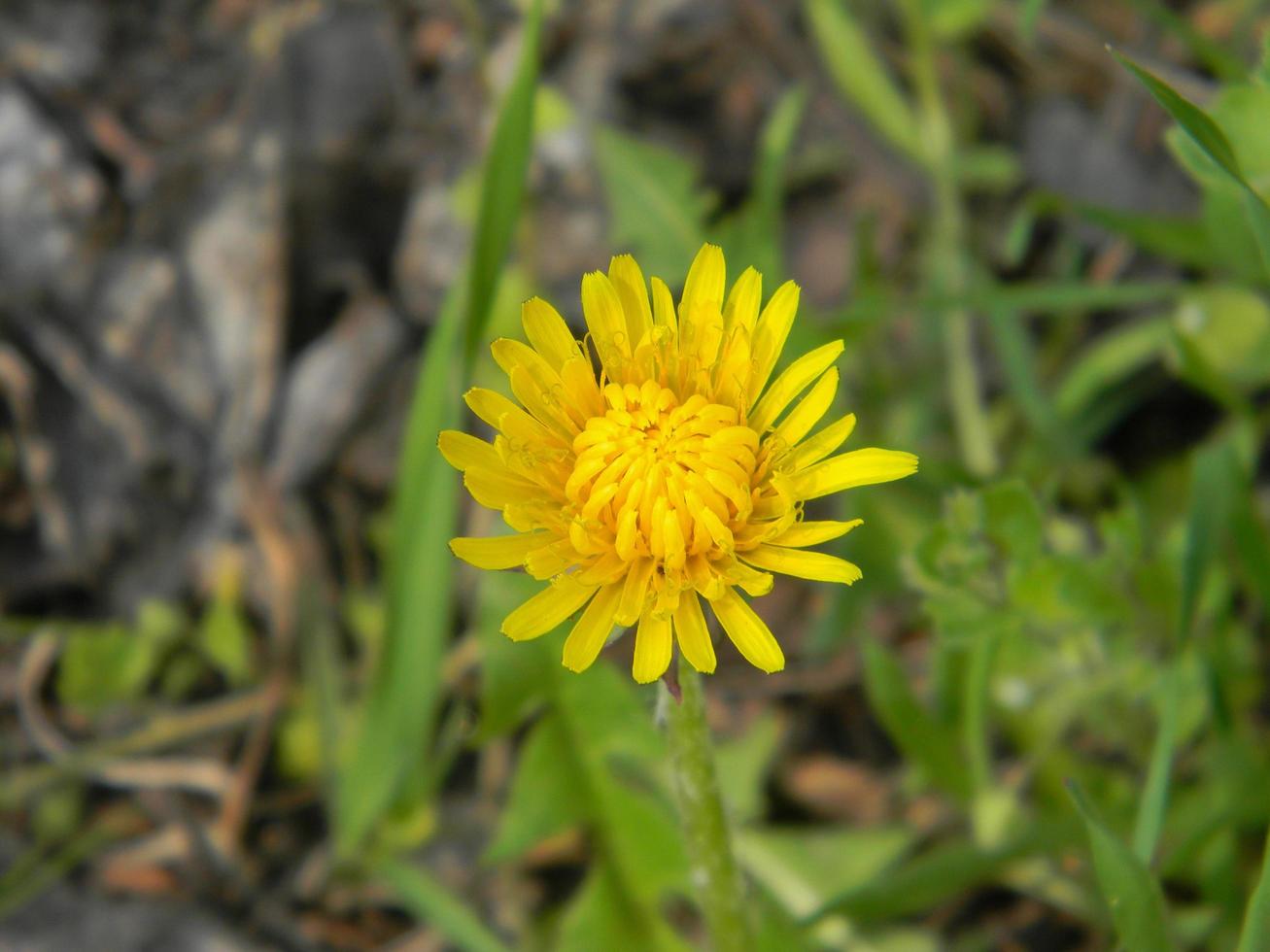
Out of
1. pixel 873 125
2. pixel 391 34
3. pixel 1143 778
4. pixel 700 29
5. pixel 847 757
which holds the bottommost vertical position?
pixel 1143 778

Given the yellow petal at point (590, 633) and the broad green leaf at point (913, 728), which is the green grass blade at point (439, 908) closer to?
the broad green leaf at point (913, 728)

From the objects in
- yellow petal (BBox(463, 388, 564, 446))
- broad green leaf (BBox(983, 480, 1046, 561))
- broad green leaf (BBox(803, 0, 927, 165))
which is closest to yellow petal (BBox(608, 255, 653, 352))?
yellow petal (BBox(463, 388, 564, 446))

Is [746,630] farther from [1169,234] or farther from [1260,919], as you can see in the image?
[1169,234]

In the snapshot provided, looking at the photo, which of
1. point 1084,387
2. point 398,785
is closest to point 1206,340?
point 1084,387

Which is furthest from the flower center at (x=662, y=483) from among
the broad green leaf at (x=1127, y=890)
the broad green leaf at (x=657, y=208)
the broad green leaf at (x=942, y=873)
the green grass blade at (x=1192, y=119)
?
the broad green leaf at (x=657, y=208)

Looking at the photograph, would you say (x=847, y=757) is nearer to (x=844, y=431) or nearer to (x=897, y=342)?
(x=897, y=342)

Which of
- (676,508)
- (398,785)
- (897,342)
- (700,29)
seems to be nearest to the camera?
(676,508)
